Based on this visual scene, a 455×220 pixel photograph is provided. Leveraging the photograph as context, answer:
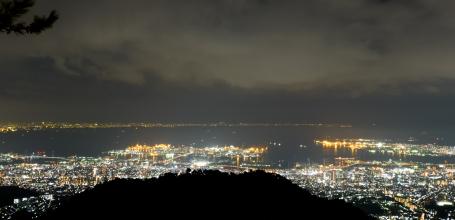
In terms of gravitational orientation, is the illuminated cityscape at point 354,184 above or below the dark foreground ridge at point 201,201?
below

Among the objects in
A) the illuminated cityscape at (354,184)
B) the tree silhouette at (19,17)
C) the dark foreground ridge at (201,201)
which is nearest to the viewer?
the tree silhouette at (19,17)

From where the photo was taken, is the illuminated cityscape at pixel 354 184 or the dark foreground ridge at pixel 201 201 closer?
the dark foreground ridge at pixel 201 201

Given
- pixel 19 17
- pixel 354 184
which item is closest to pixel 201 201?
pixel 19 17

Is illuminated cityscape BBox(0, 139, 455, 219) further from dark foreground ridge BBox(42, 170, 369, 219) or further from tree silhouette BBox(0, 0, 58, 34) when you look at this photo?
tree silhouette BBox(0, 0, 58, 34)

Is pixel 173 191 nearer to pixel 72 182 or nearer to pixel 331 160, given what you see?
pixel 72 182

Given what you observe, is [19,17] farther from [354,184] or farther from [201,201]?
[354,184]

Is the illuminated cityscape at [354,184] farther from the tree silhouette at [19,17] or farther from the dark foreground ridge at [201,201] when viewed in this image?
the tree silhouette at [19,17]

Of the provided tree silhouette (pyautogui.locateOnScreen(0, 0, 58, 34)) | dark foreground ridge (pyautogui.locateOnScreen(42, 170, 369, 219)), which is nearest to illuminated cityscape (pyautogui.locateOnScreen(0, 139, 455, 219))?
dark foreground ridge (pyautogui.locateOnScreen(42, 170, 369, 219))

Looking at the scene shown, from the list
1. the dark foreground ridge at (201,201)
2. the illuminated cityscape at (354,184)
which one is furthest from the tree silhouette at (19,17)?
the illuminated cityscape at (354,184)

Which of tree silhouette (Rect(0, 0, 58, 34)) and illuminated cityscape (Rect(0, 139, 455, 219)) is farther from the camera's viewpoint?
illuminated cityscape (Rect(0, 139, 455, 219))
